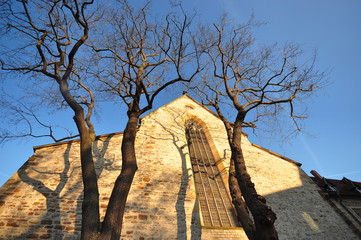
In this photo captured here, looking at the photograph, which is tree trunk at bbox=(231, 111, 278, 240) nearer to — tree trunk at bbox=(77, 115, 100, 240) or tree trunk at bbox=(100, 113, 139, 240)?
tree trunk at bbox=(100, 113, 139, 240)

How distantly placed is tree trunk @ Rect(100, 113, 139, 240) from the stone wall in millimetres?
1982

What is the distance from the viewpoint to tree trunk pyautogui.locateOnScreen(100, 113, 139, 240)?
2555 mm

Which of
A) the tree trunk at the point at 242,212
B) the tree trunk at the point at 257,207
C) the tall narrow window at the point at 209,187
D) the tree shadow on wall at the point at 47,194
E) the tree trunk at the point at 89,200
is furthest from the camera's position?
the tall narrow window at the point at 209,187

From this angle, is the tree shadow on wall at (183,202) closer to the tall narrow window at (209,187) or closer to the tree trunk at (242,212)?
the tall narrow window at (209,187)

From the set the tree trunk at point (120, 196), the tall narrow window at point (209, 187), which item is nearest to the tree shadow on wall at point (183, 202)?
the tall narrow window at point (209, 187)

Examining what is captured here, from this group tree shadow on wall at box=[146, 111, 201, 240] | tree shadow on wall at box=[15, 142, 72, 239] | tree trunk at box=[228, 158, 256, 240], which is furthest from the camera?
tree shadow on wall at box=[146, 111, 201, 240]

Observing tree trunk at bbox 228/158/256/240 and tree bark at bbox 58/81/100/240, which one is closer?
tree bark at bbox 58/81/100/240

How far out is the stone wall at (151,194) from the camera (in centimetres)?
444

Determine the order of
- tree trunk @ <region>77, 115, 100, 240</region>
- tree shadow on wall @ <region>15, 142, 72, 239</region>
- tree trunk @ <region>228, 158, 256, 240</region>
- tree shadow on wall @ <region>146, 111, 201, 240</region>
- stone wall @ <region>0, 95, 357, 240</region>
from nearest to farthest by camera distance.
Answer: tree trunk @ <region>77, 115, 100, 240</region> → tree trunk @ <region>228, 158, 256, 240</region> → tree shadow on wall @ <region>15, 142, 72, 239</region> → stone wall @ <region>0, 95, 357, 240</region> → tree shadow on wall @ <region>146, 111, 201, 240</region>

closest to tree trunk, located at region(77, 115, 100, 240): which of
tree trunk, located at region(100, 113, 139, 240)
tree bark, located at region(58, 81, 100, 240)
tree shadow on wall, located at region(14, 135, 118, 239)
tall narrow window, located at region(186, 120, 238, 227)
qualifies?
tree bark, located at region(58, 81, 100, 240)

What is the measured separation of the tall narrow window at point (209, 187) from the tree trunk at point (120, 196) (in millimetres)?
3066

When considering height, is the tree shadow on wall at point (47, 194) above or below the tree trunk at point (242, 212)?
above

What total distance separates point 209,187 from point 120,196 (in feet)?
13.7

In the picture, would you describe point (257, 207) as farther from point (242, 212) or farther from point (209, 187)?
point (209, 187)
